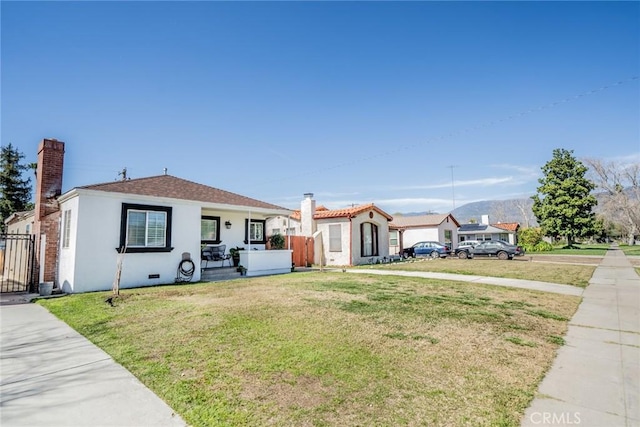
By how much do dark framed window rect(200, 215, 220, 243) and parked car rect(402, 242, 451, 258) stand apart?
777 inches

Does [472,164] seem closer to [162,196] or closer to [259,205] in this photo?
[259,205]

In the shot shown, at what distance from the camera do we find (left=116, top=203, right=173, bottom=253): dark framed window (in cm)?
1087

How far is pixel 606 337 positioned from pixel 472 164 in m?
19.4

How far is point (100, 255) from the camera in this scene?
33.9 feet

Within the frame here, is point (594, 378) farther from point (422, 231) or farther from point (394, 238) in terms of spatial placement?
point (422, 231)

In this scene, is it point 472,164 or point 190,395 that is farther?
point 472,164

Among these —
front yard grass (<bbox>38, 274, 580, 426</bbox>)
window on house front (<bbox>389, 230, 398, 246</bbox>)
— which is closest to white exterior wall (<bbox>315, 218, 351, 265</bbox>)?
front yard grass (<bbox>38, 274, 580, 426</bbox>)

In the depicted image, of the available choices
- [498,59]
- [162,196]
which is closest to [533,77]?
[498,59]

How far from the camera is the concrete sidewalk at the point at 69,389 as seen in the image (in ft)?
9.37

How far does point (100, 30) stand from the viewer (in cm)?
1033

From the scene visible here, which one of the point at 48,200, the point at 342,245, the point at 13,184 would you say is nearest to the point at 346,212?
the point at 342,245

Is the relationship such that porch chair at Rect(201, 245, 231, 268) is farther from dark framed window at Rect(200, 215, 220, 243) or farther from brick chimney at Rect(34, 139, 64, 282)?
brick chimney at Rect(34, 139, 64, 282)

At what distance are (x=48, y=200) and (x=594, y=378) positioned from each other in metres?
16.0

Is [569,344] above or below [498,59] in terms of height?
below
